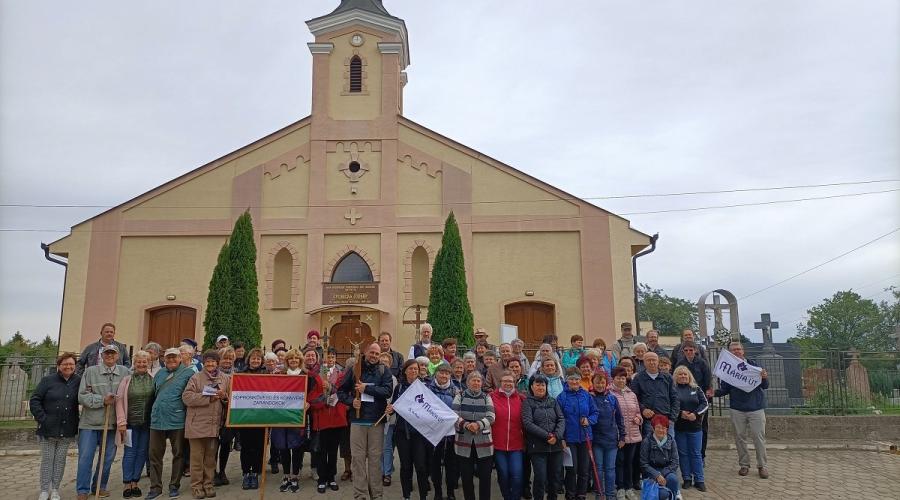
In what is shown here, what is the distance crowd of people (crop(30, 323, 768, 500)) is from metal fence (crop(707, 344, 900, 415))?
202 inches

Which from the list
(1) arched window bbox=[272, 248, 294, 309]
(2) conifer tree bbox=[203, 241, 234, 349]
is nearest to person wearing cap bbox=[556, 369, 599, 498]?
(2) conifer tree bbox=[203, 241, 234, 349]

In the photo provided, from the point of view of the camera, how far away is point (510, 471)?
719cm

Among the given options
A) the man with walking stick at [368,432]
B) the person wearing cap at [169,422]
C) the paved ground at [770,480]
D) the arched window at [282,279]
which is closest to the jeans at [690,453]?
the paved ground at [770,480]

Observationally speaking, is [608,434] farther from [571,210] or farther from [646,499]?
[571,210]

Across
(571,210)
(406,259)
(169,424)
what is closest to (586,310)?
(571,210)

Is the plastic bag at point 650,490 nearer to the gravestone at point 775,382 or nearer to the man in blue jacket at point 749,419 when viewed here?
the man in blue jacket at point 749,419

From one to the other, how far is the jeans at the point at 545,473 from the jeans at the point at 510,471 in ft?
0.54

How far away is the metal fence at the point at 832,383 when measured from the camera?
40.2 ft

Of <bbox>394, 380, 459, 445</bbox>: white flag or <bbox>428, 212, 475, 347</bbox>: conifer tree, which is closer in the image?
<bbox>394, 380, 459, 445</bbox>: white flag

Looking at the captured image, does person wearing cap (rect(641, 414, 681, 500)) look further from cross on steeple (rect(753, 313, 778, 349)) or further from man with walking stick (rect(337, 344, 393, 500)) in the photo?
cross on steeple (rect(753, 313, 778, 349))

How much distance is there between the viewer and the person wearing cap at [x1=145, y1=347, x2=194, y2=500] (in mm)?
7652

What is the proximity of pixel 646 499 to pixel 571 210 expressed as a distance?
11.6 m

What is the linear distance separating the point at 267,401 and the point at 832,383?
1045 centimetres

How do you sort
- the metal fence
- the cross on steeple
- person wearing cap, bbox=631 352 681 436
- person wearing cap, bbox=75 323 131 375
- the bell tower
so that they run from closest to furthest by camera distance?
person wearing cap, bbox=631 352 681 436 → person wearing cap, bbox=75 323 131 375 → the metal fence → the cross on steeple → the bell tower
